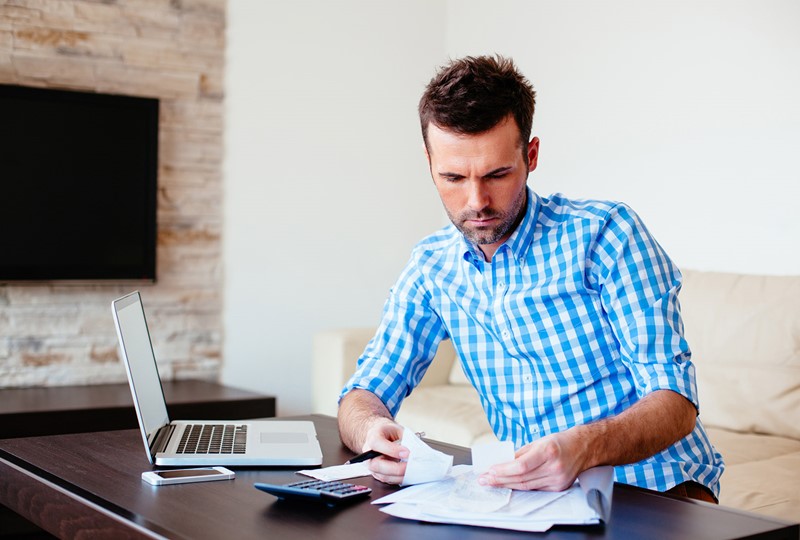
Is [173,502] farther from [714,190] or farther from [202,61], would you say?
[202,61]

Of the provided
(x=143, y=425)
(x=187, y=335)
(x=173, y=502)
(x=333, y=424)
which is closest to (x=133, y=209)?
(x=187, y=335)

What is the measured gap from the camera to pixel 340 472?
1312mm

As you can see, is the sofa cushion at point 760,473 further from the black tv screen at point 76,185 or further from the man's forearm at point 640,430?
the black tv screen at point 76,185

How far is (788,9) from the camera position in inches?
113

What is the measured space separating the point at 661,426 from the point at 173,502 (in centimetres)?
67

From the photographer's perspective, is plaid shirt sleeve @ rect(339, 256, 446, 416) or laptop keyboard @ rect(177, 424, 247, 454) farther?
plaid shirt sleeve @ rect(339, 256, 446, 416)

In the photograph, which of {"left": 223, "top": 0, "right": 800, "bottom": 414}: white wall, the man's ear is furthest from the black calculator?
{"left": 223, "top": 0, "right": 800, "bottom": 414}: white wall

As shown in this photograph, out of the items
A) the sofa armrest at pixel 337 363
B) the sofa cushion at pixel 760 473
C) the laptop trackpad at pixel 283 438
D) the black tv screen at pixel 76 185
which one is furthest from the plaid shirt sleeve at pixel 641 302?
the black tv screen at pixel 76 185

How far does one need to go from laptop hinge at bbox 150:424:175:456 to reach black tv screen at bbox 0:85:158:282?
1915 millimetres

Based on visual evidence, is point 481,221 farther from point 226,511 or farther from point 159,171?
point 159,171

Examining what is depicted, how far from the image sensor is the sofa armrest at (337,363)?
11.1ft

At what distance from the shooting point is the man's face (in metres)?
1.46

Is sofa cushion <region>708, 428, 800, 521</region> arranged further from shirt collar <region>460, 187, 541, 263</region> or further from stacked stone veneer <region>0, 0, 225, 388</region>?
stacked stone veneer <region>0, 0, 225, 388</region>

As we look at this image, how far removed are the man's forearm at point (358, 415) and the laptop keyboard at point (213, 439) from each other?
0.55 ft
